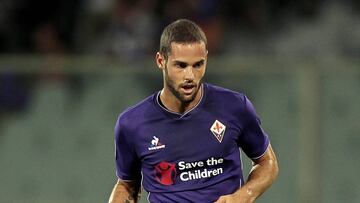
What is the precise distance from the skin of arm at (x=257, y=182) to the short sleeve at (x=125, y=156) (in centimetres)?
59

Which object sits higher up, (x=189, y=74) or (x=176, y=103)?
(x=189, y=74)

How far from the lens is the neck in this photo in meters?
5.02

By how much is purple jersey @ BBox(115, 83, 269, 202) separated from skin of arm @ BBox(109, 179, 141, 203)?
0.22 m

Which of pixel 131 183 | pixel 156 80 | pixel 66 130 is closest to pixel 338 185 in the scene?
pixel 156 80

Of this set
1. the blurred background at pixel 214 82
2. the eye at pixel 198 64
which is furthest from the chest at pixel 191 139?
the blurred background at pixel 214 82

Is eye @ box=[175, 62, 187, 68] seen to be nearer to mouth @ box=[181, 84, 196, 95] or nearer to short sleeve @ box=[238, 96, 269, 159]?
mouth @ box=[181, 84, 196, 95]

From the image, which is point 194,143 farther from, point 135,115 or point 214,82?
point 214,82

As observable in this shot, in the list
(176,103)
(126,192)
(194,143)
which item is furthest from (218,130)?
(126,192)

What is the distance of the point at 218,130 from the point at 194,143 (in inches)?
5.5

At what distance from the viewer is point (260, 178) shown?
5062 millimetres

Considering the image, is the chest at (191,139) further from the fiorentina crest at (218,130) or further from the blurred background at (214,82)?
the blurred background at (214,82)

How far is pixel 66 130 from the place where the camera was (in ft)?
32.6

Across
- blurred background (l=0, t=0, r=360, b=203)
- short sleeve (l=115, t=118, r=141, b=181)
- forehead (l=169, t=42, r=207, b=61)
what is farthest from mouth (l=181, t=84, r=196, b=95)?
blurred background (l=0, t=0, r=360, b=203)

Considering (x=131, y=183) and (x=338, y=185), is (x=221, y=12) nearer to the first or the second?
(x=338, y=185)
